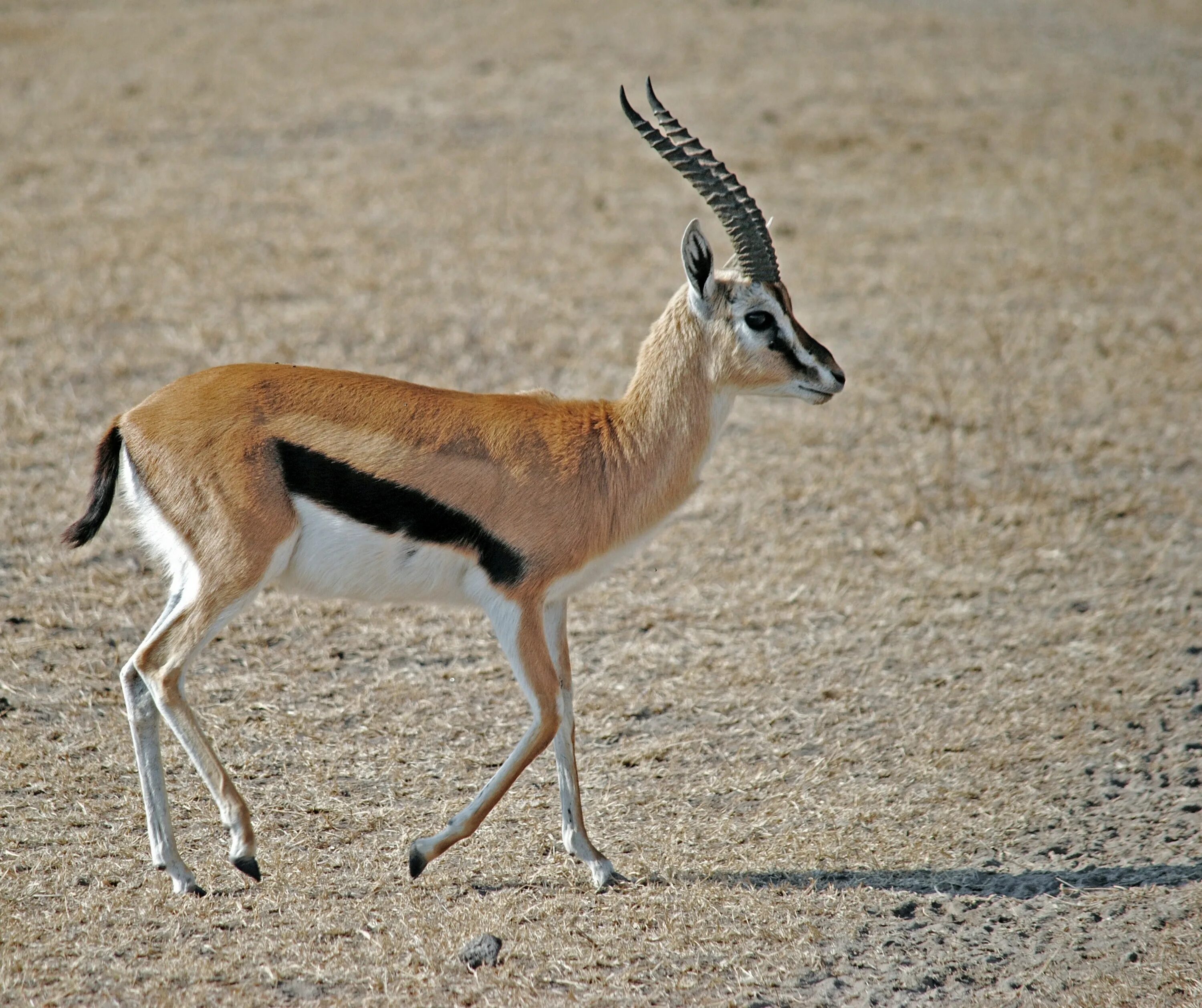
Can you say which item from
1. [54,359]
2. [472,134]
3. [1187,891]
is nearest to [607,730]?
[1187,891]

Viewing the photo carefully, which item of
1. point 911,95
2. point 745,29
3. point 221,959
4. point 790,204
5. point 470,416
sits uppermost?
point 745,29

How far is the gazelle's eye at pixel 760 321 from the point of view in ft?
13.8

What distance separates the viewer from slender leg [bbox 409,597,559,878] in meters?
3.83

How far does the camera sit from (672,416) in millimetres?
4258

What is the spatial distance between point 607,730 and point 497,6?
1292 centimetres

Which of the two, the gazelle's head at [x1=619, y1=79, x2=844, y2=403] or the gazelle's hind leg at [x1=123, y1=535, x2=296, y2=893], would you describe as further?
the gazelle's head at [x1=619, y1=79, x2=844, y2=403]

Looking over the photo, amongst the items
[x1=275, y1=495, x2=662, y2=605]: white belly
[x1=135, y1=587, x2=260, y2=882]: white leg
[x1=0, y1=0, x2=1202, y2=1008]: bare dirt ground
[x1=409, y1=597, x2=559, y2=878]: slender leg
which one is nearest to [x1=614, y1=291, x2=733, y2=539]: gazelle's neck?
[x1=275, y1=495, x2=662, y2=605]: white belly

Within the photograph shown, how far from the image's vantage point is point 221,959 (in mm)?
3572

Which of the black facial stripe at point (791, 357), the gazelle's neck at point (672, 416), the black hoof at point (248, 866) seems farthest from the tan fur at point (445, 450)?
the black hoof at point (248, 866)

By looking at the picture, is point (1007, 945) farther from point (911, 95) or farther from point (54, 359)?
point (911, 95)

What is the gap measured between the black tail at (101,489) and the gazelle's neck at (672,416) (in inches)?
59.8

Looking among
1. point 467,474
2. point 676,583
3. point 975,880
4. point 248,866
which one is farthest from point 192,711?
point 676,583

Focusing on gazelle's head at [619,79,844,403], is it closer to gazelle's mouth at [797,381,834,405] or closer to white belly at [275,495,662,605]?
gazelle's mouth at [797,381,834,405]

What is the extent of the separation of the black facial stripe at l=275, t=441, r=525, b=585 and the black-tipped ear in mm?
1065
